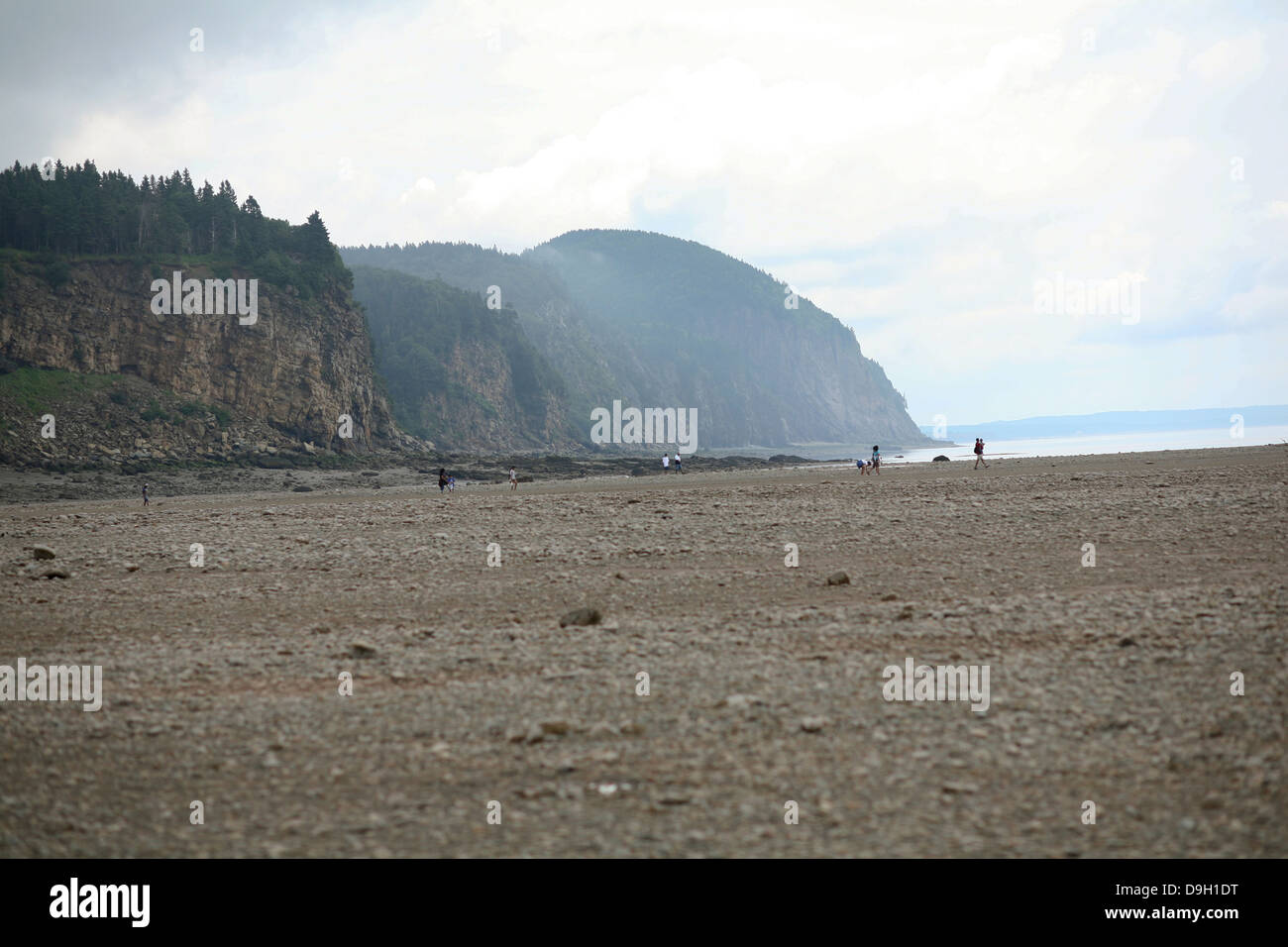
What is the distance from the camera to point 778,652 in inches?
431

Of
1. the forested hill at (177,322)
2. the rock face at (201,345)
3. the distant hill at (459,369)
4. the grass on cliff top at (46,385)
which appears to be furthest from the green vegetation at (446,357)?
the grass on cliff top at (46,385)

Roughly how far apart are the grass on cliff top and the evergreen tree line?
66.3ft

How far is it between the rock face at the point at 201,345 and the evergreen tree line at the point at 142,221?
6.12m

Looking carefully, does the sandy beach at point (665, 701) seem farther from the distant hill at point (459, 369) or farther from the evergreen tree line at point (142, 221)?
the distant hill at point (459, 369)

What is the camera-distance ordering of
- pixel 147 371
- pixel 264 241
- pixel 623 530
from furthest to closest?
pixel 264 241 → pixel 147 371 → pixel 623 530

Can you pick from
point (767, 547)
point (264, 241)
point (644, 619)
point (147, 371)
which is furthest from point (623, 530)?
point (264, 241)

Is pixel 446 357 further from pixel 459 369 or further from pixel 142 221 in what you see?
pixel 142 221

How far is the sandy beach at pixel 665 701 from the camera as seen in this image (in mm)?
6590

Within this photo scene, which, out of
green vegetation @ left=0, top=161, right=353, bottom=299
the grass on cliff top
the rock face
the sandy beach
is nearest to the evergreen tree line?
green vegetation @ left=0, top=161, right=353, bottom=299

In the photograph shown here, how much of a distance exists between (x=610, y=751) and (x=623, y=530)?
13875 mm
